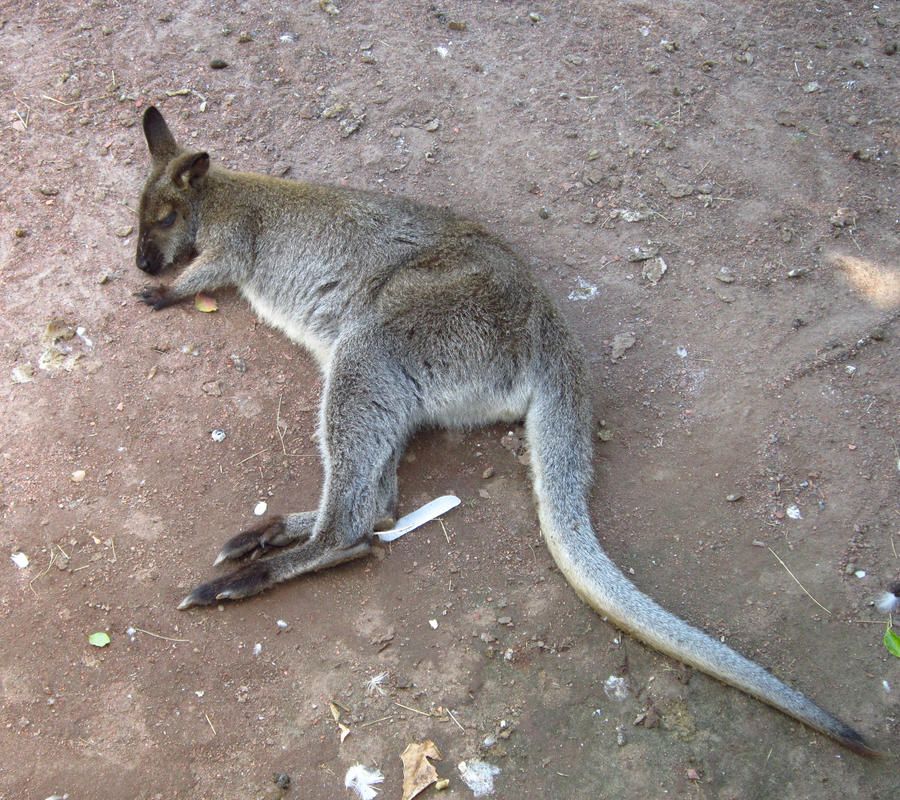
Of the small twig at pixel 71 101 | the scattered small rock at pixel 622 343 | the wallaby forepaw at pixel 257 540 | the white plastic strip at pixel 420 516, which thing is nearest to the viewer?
the wallaby forepaw at pixel 257 540

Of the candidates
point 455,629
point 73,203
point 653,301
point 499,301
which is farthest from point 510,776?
point 73,203

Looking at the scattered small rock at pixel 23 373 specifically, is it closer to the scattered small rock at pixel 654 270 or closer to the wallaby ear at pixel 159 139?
the wallaby ear at pixel 159 139

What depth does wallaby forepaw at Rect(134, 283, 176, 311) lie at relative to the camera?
5.10 m

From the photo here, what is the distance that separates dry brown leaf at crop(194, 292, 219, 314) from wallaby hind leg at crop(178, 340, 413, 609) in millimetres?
1306

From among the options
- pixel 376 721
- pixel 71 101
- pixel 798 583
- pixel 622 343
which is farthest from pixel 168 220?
pixel 798 583

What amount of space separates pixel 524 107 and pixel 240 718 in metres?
5.10

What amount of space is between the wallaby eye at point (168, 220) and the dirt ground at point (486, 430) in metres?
0.33

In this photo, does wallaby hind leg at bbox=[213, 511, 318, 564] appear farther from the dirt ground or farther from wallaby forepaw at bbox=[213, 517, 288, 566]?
the dirt ground

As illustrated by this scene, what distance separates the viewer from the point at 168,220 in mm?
5285

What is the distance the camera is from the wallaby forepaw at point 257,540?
4.04 metres

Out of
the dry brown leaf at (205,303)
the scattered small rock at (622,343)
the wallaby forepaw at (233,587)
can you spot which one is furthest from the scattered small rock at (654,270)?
the wallaby forepaw at (233,587)

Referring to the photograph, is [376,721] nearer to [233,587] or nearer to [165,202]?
[233,587]

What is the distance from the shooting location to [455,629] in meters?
3.88

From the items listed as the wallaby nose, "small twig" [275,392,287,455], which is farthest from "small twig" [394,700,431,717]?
the wallaby nose
